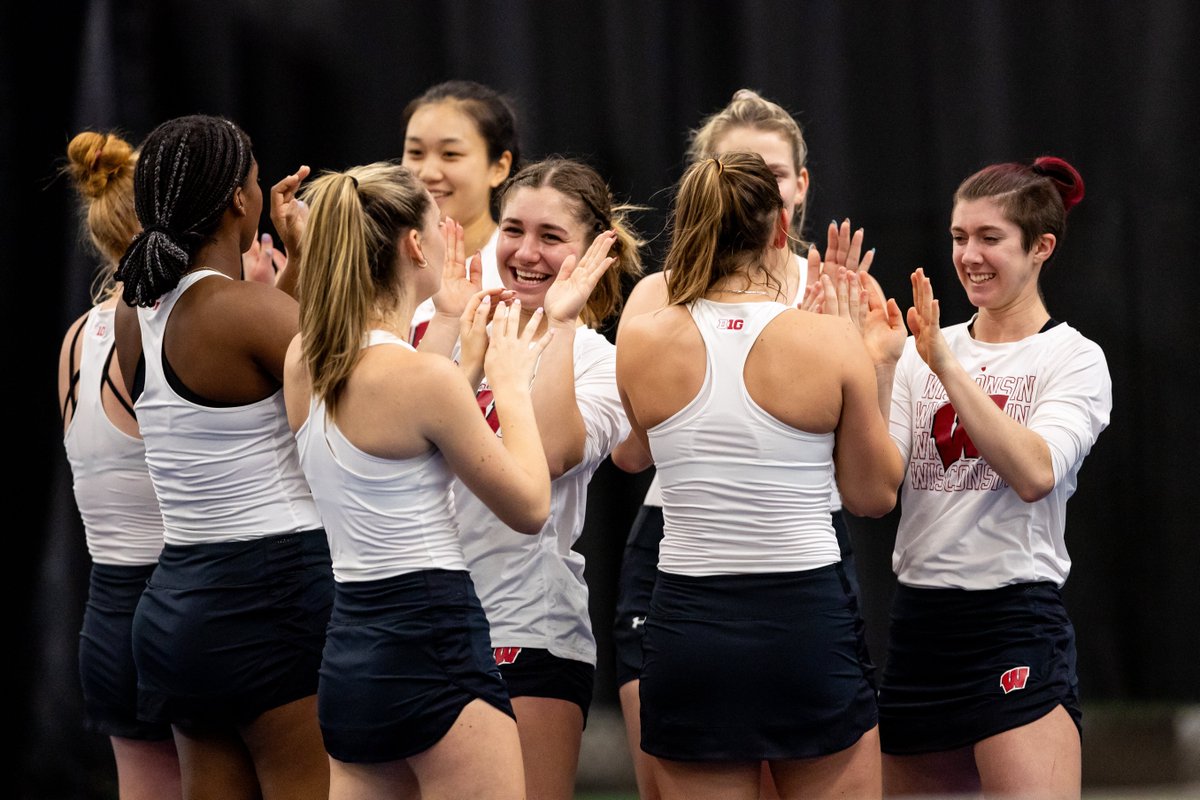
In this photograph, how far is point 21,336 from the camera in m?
4.01

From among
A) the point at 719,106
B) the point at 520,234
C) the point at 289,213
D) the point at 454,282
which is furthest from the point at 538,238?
the point at 719,106

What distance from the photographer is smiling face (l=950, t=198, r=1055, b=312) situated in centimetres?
242

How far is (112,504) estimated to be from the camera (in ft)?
8.23

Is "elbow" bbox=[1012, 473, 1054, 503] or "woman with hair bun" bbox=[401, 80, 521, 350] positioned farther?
"woman with hair bun" bbox=[401, 80, 521, 350]

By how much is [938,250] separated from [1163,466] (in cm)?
87

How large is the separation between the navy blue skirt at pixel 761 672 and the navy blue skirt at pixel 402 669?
299mm

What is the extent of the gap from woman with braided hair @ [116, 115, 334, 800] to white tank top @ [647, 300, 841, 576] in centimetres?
62

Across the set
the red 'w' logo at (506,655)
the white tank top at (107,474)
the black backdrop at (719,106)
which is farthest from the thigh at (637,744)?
the black backdrop at (719,106)

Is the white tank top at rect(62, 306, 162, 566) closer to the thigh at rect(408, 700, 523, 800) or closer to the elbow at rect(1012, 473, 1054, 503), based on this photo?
the thigh at rect(408, 700, 523, 800)

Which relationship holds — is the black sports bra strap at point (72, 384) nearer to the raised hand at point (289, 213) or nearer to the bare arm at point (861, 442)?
the raised hand at point (289, 213)

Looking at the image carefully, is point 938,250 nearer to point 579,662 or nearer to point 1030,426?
point 1030,426

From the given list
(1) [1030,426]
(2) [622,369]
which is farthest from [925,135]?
(2) [622,369]

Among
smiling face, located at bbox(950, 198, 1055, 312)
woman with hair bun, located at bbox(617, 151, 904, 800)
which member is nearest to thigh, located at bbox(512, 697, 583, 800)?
woman with hair bun, located at bbox(617, 151, 904, 800)

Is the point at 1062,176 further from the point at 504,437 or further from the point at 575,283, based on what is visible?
the point at 504,437
